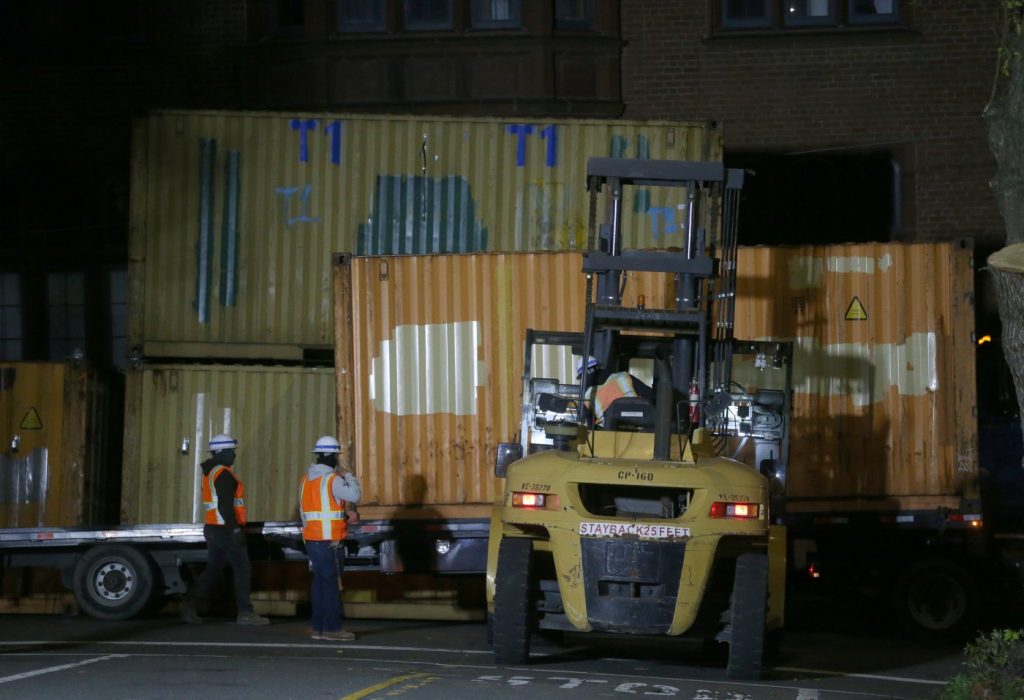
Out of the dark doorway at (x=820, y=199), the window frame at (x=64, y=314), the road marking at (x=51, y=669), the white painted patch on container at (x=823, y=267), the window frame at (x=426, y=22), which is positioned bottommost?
the road marking at (x=51, y=669)

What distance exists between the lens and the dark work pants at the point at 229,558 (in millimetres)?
13336

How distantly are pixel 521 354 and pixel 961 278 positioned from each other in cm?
386

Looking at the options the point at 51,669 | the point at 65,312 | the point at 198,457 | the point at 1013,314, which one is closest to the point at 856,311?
the point at 1013,314

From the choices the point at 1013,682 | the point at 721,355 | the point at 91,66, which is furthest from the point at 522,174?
the point at 1013,682

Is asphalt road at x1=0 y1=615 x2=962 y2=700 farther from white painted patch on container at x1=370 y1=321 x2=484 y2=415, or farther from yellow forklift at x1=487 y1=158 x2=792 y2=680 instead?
white painted patch on container at x1=370 y1=321 x2=484 y2=415

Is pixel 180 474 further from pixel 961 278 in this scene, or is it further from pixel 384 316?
pixel 961 278

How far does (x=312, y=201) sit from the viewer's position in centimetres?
1605

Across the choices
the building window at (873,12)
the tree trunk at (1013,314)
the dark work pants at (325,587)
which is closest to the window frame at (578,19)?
the building window at (873,12)

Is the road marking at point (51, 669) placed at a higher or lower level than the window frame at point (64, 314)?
lower

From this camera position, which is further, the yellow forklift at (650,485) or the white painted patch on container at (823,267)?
the white painted patch on container at (823,267)

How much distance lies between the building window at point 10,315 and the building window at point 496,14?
711 centimetres

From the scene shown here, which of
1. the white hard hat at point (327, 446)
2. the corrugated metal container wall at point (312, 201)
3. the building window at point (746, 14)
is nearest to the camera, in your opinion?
the white hard hat at point (327, 446)

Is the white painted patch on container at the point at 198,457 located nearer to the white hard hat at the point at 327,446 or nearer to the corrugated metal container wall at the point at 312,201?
the corrugated metal container wall at the point at 312,201

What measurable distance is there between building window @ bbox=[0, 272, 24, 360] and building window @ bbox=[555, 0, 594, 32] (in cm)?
803
